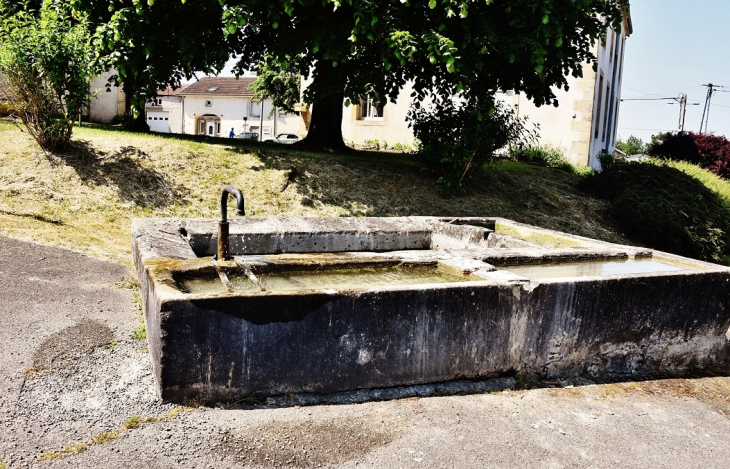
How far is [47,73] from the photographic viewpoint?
9.34 m

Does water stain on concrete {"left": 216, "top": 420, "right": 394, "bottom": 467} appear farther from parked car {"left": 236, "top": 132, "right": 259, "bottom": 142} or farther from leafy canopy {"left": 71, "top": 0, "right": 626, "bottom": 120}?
parked car {"left": 236, "top": 132, "right": 259, "bottom": 142}

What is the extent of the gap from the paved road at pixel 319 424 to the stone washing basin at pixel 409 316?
20cm

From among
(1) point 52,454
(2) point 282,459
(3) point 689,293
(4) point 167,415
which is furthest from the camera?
(3) point 689,293

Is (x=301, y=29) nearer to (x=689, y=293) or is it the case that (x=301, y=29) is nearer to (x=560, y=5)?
(x=560, y=5)

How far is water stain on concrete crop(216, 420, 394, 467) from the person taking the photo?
3035mm

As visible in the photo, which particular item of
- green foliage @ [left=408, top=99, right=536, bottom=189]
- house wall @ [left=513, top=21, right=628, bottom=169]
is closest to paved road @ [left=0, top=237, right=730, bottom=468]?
green foliage @ [left=408, top=99, right=536, bottom=189]

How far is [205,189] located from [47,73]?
299 cm

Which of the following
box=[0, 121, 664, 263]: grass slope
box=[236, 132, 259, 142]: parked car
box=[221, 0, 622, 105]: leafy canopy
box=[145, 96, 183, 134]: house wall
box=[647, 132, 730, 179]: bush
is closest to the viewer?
box=[0, 121, 664, 263]: grass slope

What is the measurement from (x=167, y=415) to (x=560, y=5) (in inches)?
375

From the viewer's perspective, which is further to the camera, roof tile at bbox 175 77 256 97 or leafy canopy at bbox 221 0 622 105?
roof tile at bbox 175 77 256 97

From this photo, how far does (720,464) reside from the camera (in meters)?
3.38

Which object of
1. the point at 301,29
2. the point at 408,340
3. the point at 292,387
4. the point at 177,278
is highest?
the point at 301,29

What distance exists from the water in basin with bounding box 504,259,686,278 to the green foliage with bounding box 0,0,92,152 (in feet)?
25.9

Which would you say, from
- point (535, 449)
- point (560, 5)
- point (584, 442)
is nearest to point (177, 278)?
point (535, 449)
